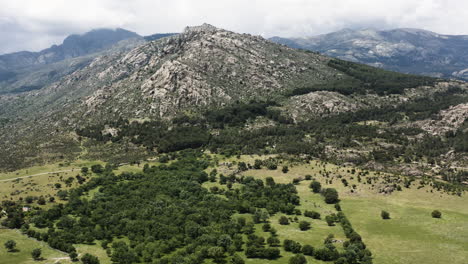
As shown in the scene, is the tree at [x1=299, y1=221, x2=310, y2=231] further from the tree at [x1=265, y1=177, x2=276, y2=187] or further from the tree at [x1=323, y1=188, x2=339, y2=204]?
the tree at [x1=265, y1=177, x2=276, y2=187]

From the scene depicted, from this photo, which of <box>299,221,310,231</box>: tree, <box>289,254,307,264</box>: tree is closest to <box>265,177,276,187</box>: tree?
<box>299,221,310,231</box>: tree

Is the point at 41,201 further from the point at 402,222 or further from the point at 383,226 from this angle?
the point at 402,222

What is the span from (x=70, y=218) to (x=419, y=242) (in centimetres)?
14204

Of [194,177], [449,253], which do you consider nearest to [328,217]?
[449,253]

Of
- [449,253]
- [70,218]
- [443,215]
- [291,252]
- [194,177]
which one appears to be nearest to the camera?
[449,253]

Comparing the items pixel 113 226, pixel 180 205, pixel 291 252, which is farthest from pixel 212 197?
pixel 291 252

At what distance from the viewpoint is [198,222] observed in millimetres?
140500

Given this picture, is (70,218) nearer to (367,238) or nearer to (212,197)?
(212,197)

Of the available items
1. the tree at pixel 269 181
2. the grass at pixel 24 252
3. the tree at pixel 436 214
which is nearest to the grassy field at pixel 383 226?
the grass at pixel 24 252

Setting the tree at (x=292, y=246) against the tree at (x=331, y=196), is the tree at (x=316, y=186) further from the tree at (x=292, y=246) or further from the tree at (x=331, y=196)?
the tree at (x=292, y=246)

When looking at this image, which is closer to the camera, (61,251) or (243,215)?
(61,251)

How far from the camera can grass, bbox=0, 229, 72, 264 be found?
113 meters

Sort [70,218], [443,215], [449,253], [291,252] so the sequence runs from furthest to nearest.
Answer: [70,218] → [443,215] → [291,252] → [449,253]

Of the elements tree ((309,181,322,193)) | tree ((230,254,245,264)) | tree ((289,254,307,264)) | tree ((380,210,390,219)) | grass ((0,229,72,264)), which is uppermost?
tree ((309,181,322,193))
